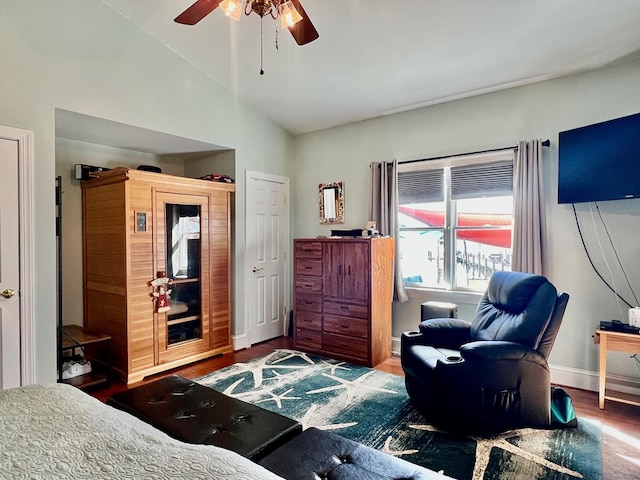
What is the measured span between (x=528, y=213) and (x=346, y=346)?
2.11 meters

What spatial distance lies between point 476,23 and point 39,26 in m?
3.14

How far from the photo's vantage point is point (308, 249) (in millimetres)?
4078

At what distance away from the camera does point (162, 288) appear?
354 centimetres

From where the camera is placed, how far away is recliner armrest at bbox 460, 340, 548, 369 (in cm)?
230

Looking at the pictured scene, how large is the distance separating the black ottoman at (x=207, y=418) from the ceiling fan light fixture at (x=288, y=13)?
204 centimetres

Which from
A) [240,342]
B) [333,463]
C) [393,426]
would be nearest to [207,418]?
[333,463]

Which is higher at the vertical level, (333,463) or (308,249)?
(308,249)

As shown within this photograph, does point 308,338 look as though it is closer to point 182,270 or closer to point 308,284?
point 308,284

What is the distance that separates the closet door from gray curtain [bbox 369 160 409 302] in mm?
1830

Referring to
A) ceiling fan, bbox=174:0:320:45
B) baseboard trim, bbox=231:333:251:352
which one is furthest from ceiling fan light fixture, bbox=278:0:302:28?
baseboard trim, bbox=231:333:251:352

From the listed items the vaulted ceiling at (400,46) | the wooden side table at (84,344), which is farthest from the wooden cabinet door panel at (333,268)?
the wooden side table at (84,344)

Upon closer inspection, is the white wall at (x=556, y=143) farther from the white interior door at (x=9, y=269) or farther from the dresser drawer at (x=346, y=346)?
the white interior door at (x=9, y=269)

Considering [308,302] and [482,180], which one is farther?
[308,302]

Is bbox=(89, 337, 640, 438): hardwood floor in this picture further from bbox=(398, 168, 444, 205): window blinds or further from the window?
bbox=(398, 168, 444, 205): window blinds
